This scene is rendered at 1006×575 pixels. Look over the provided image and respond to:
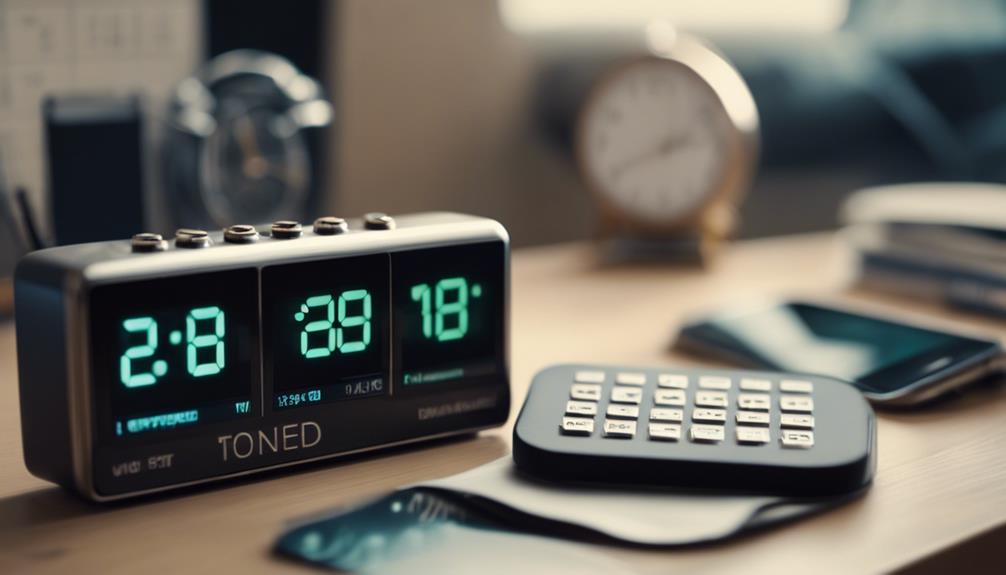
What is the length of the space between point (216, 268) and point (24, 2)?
0.54m

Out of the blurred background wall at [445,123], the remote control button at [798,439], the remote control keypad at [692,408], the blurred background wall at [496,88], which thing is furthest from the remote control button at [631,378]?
the blurred background wall at [445,123]

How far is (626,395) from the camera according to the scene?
75cm

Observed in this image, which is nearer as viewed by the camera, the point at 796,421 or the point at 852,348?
the point at 796,421

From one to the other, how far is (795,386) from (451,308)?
228 millimetres

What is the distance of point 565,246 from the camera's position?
1.42 meters

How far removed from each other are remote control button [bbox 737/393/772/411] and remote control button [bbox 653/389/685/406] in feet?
0.12

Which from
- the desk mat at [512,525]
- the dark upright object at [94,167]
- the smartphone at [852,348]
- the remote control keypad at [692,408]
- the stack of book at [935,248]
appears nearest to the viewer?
the desk mat at [512,525]

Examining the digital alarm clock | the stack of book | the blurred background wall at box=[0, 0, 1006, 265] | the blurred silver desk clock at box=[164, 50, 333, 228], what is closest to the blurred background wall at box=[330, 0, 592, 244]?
the blurred background wall at box=[0, 0, 1006, 265]

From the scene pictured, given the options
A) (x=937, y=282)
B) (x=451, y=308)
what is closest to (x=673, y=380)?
(x=451, y=308)

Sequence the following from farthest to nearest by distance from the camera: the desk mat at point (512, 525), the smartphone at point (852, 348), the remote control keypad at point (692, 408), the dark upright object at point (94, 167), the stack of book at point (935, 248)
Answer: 1. the stack of book at point (935, 248)
2. the dark upright object at point (94, 167)
3. the smartphone at point (852, 348)
4. the remote control keypad at point (692, 408)
5. the desk mat at point (512, 525)

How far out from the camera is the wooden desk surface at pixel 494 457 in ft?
2.00

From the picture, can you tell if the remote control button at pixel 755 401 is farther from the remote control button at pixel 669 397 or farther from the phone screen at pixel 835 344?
the phone screen at pixel 835 344

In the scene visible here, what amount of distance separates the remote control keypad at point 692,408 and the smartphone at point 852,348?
0.12 meters

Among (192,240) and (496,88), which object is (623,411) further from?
(496,88)
